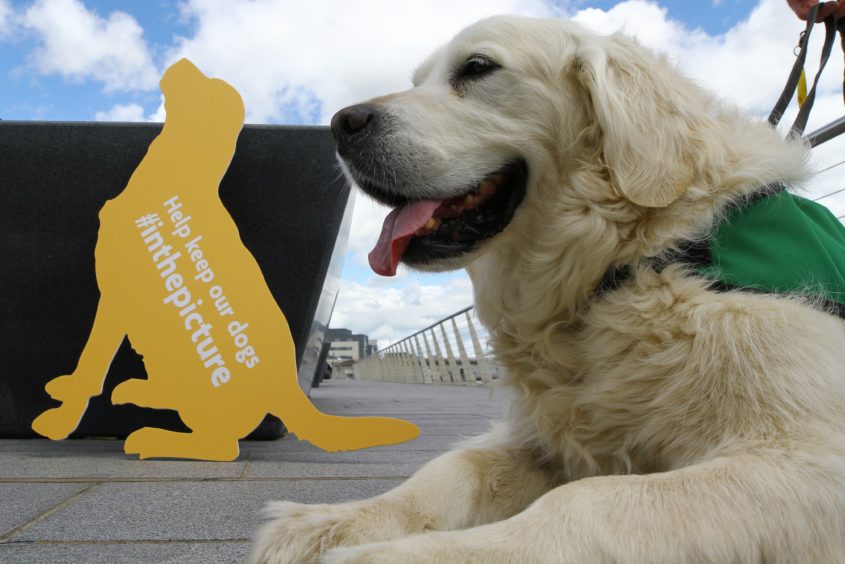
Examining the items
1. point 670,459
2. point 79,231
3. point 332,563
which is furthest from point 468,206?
point 79,231

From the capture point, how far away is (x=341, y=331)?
78875 mm

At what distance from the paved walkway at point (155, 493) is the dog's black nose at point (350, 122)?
1.00 metres

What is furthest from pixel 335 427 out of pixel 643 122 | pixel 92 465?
pixel 643 122

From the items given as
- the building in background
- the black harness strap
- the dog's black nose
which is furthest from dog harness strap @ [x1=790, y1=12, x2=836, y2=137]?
the building in background

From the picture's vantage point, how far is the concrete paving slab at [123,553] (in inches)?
57.4

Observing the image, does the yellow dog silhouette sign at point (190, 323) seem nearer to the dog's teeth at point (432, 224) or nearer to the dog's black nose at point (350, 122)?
the dog's black nose at point (350, 122)

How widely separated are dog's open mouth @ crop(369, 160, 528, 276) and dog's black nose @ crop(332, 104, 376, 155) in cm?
28

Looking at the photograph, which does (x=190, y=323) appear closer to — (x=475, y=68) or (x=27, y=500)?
(x=27, y=500)

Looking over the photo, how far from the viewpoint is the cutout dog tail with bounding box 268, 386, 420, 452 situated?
319 centimetres

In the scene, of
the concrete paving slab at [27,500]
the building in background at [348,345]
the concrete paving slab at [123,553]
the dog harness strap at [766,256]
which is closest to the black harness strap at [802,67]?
the dog harness strap at [766,256]

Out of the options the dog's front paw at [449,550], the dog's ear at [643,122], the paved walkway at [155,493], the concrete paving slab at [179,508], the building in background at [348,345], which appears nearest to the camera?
the dog's front paw at [449,550]

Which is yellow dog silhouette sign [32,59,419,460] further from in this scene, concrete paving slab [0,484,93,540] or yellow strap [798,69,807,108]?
yellow strap [798,69,807,108]

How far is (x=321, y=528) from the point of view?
1434mm

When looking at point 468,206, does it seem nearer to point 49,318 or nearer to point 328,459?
point 328,459
